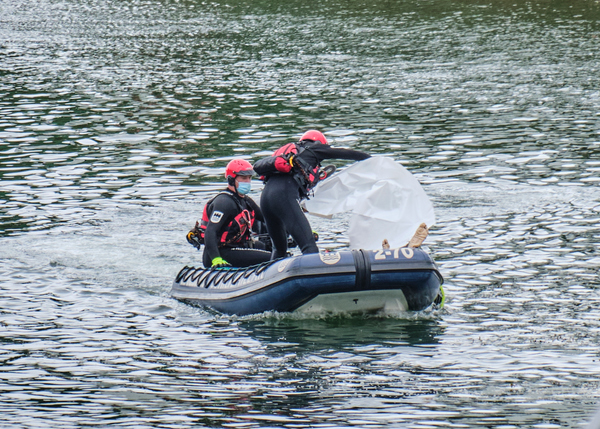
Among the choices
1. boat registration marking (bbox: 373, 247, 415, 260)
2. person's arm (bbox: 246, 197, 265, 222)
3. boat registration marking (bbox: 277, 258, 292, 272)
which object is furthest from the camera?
person's arm (bbox: 246, 197, 265, 222)

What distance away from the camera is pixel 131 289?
40.6 ft

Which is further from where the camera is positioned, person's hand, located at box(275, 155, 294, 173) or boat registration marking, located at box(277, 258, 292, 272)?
person's hand, located at box(275, 155, 294, 173)

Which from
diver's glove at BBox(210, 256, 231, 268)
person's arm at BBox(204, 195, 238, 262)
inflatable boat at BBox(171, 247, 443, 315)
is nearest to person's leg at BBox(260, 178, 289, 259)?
person's arm at BBox(204, 195, 238, 262)

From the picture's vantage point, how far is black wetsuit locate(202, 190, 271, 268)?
11.8 meters

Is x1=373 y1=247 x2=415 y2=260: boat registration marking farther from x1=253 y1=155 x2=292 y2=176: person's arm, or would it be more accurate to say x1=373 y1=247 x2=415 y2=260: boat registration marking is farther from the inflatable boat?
x1=253 y1=155 x2=292 y2=176: person's arm

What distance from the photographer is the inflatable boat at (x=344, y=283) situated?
10.3 m

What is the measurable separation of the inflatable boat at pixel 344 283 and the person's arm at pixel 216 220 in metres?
0.83

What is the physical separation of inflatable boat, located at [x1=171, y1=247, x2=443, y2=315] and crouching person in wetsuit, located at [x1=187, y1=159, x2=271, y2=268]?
927 millimetres

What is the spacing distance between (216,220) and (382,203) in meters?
2.11

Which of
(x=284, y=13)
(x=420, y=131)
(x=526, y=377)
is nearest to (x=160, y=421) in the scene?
(x=526, y=377)

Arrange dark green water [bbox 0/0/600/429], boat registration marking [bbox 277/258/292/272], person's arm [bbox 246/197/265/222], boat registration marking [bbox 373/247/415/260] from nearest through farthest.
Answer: dark green water [bbox 0/0/600/429]
boat registration marking [bbox 373/247/415/260]
boat registration marking [bbox 277/258/292/272]
person's arm [bbox 246/197/265/222]

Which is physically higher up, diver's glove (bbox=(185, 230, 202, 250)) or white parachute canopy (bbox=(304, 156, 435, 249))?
white parachute canopy (bbox=(304, 156, 435, 249))

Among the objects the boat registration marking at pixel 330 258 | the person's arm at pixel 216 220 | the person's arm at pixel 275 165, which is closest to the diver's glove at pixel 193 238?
the person's arm at pixel 216 220

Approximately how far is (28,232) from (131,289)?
3595 mm
